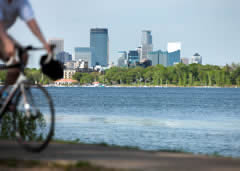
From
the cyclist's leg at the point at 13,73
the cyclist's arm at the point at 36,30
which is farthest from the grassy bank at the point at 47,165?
the cyclist's arm at the point at 36,30

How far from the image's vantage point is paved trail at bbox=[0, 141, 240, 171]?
5750 mm

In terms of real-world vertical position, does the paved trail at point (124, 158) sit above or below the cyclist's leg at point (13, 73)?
below

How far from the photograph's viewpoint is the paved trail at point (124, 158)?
5750 mm

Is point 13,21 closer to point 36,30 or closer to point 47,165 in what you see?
point 36,30

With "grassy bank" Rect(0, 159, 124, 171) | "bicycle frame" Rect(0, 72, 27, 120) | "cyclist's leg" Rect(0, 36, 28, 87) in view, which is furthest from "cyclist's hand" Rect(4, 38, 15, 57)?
"grassy bank" Rect(0, 159, 124, 171)

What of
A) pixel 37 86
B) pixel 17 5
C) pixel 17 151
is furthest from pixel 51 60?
pixel 17 151

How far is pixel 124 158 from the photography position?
248 inches

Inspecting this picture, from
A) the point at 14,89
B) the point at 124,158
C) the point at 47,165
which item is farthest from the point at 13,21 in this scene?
the point at 124,158

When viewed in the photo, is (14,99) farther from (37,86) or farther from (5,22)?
(5,22)

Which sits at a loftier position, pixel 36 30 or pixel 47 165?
pixel 36 30

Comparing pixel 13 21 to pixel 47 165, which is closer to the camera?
pixel 47 165

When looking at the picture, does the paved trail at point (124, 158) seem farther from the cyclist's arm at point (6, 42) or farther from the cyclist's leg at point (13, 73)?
the cyclist's arm at point (6, 42)

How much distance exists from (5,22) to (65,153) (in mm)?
1698

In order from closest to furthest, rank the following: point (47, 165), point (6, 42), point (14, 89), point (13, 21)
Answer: point (47, 165)
point (6, 42)
point (14, 89)
point (13, 21)
